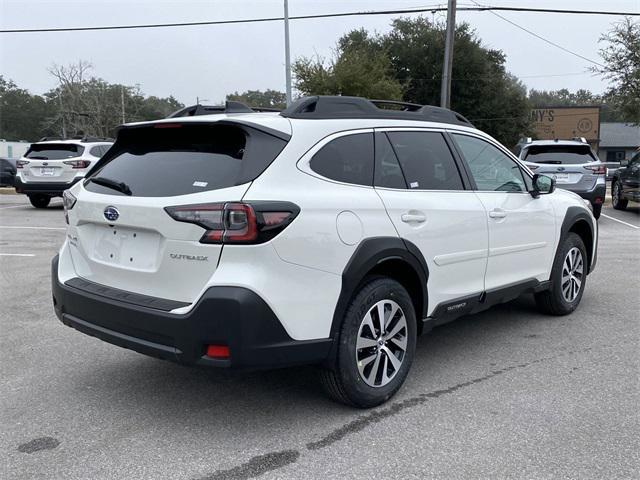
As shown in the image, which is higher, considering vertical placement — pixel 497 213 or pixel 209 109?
pixel 209 109

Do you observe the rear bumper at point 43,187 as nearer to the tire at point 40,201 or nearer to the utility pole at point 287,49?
the tire at point 40,201

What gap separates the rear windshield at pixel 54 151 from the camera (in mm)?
14477

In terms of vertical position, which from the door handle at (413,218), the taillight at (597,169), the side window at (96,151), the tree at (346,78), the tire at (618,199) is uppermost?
the tree at (346,78)

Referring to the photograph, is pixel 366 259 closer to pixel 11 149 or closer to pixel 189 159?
pixel 189 159

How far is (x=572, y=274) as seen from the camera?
5648mm

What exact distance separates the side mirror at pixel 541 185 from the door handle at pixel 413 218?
166 centimetres

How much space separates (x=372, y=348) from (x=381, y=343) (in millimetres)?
75

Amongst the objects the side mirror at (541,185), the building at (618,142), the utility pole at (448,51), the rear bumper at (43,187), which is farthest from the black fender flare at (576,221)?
the building at (618,142)

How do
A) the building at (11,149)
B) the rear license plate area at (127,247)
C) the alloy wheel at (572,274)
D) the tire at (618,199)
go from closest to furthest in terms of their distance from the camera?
1. the rear license plate area at (127,247)
2. the alloy wheel at (572,274)
3. the tire at (618,199)
4. the building at (11,149)

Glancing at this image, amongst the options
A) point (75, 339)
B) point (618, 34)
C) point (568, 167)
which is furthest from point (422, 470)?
point (618, 34)

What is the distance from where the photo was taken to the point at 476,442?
10.3 feet

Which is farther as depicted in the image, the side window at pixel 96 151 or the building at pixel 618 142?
the building at pixel 618 142

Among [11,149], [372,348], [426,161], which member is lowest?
[372,348]

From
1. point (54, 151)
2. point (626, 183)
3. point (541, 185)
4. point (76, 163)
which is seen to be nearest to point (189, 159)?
point (541, 185)
